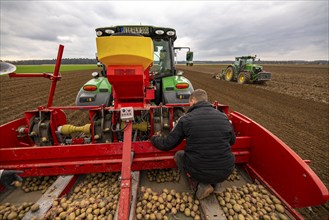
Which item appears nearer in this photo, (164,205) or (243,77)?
(164,205)

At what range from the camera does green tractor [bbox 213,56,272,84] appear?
14.2 m

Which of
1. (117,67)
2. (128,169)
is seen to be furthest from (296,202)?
(117,67)

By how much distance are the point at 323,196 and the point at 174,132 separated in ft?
5.12

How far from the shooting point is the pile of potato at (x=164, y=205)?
2.01m

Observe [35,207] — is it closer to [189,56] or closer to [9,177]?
[9,177]

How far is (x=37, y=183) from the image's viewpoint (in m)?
2.51

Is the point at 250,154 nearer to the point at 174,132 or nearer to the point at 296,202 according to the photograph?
the point at 296,202

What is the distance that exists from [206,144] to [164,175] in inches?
40.2

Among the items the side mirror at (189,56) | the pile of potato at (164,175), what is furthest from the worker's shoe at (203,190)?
the side mirror at (189,56)

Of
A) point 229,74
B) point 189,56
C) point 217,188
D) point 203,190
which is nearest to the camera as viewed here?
point 203,190

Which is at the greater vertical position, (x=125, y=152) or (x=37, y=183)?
(x=125, y=152)

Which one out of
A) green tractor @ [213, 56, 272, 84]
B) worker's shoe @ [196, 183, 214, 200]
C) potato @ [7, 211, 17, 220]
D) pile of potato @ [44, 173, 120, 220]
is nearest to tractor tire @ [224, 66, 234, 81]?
green tractor @ [213, 56, 272, 84]

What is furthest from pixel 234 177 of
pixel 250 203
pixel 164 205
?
pixel 164 205

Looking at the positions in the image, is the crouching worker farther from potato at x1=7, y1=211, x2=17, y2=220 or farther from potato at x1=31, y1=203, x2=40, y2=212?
potato at x1=7, y1=211, x2=17, y2=220
